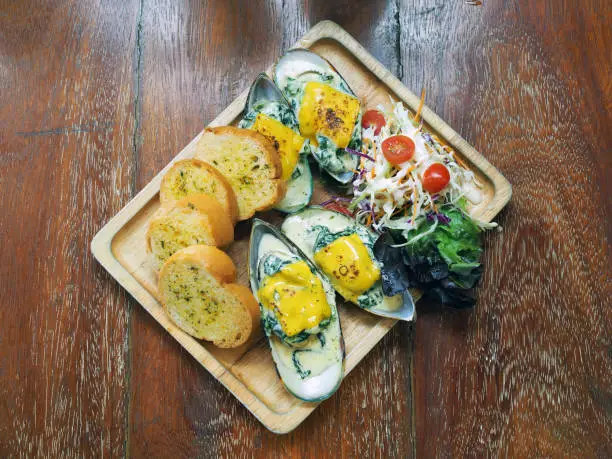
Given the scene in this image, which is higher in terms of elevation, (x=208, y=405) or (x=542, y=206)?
(x=542, y=206)

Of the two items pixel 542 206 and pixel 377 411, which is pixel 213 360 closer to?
pixel 377 411

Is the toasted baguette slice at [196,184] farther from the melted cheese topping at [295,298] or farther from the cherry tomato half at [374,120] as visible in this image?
the cherry tomato half at [374,120]

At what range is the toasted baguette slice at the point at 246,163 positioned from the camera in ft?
8.36

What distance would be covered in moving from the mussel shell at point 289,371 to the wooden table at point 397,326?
0.23m

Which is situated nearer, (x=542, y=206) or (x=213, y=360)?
(x=213, y=360)

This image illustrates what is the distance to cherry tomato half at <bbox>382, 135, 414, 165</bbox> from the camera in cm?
265

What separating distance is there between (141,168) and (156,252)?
20.8 inches

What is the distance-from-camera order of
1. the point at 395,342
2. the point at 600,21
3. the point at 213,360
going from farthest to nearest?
the point at 600,21 < the point at 395,342 < the point at 213,360

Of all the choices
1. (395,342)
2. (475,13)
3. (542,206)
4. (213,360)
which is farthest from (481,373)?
(475,13)

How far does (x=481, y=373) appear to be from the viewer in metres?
2.77

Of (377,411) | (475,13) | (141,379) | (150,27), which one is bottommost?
(141,379)

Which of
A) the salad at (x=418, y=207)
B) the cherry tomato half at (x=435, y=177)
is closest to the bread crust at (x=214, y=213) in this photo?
the salad at (x=418, y=207)

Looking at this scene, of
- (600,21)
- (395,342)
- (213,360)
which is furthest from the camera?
(600,21)

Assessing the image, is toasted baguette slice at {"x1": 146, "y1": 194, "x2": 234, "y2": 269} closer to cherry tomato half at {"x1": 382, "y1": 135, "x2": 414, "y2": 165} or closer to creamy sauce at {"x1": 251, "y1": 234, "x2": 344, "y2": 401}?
creamy sauce at {"x1": 251, "y1": 234, "x2": 344, "y2": 401}
